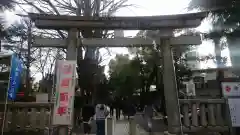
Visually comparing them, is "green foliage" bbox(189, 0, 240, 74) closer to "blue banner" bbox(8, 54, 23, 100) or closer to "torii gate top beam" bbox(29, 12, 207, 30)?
"torii gate top beam" bbox(29, 12, 207, 30)

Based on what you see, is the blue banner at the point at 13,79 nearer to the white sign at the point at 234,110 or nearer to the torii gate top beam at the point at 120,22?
the torii gate top beam at the point at 120,22

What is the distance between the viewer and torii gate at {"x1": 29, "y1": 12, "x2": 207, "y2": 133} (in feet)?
22.4

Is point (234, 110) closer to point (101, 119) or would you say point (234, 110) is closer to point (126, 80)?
point (101, 119)

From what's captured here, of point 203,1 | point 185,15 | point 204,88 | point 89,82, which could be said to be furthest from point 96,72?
point 204,88

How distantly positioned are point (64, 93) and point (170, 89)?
3.39m

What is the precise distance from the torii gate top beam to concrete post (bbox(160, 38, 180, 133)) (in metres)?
0.66

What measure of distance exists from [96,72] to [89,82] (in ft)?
4.43

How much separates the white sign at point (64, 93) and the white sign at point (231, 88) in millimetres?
4656

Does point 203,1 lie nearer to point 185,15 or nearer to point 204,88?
point 185,15

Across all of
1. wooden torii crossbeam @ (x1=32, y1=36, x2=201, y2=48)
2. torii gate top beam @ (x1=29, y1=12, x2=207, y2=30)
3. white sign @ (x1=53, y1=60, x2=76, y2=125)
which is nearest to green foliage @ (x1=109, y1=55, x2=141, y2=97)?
wooden torii crossbeam @ (x1=32, y1=36, x2=201, y2=48)

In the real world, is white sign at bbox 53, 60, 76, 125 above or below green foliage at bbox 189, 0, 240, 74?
below

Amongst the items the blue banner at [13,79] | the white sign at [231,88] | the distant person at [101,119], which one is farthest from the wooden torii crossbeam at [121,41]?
the distant person at [101,119]

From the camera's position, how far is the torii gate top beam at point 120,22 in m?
6.85

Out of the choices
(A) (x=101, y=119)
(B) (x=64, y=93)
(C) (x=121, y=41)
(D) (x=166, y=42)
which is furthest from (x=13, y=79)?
(D) (x=166, y=42)
